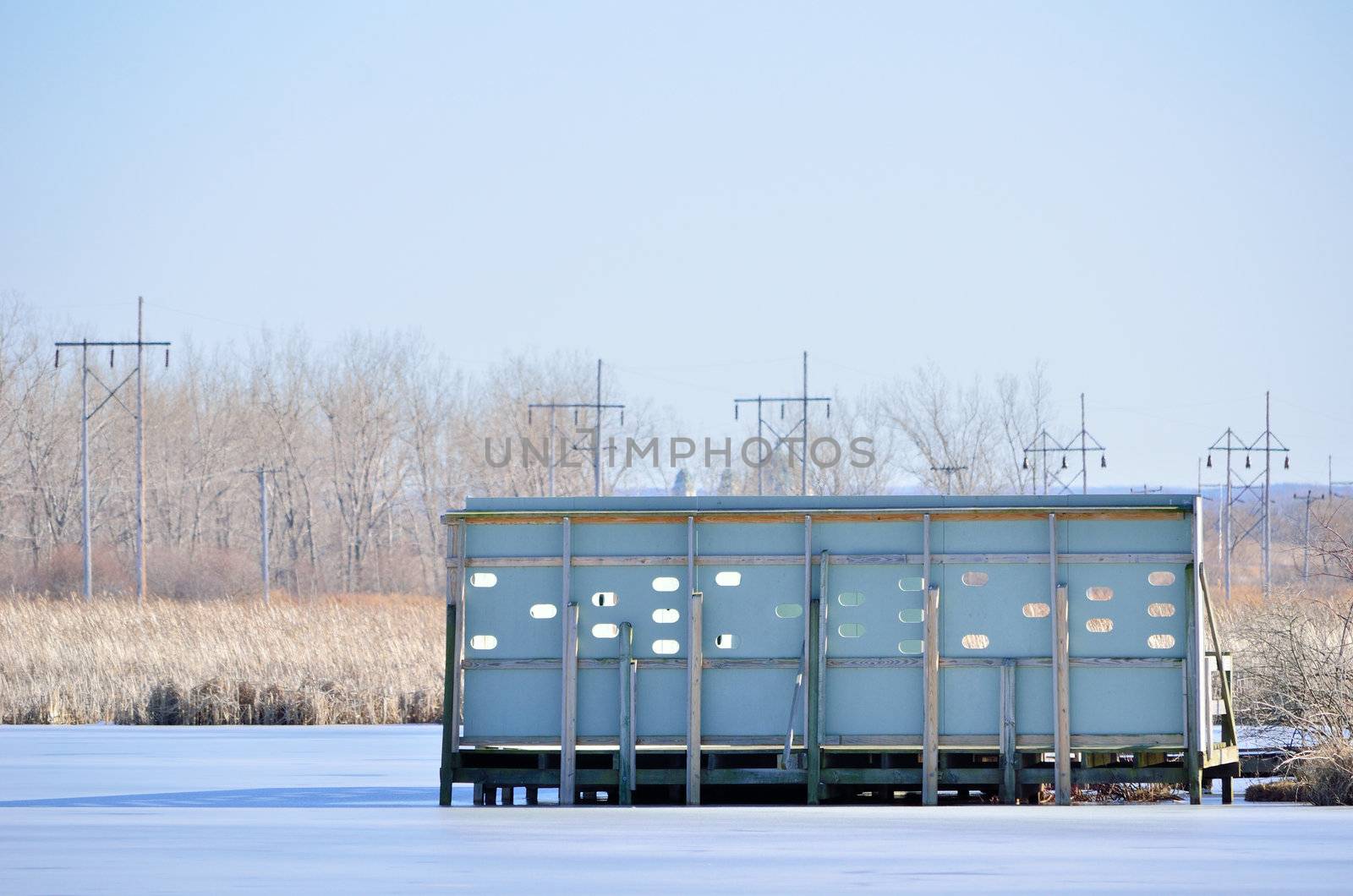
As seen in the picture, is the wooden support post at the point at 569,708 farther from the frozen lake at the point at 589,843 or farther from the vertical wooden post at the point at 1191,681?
the vertical wooden post at the point at 1191,681

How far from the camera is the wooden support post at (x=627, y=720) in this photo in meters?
15.6

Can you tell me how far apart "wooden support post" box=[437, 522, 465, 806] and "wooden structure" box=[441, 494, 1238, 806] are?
0.03 m

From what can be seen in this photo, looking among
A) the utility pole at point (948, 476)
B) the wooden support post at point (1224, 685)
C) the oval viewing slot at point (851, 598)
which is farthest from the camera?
the utility pole at point (948, 476)

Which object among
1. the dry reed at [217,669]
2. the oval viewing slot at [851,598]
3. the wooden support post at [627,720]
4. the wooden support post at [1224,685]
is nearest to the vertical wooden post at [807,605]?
the oval viewing slot at [851,598]

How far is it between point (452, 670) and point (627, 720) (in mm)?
1440

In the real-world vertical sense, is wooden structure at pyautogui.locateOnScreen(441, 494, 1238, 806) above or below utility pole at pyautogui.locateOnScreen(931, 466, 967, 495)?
below

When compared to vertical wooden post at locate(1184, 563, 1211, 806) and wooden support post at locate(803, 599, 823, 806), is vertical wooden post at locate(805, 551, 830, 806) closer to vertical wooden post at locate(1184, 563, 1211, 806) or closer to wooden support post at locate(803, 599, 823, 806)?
wooden support post at locate(803, 599, 823, 806)

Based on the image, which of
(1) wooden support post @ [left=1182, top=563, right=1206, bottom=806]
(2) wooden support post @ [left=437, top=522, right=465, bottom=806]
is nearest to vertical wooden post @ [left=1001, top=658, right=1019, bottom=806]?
(1) wooden support post @ [left=1182, top=563, right=1206, bottom=806]

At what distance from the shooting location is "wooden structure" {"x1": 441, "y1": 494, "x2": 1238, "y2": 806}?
50.7 ft

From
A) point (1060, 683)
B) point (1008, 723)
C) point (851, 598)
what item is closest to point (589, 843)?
point (851, 598)

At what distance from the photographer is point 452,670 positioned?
15.7 meters

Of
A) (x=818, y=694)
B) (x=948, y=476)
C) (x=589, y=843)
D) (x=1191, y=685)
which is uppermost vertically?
(x=948, y=476)

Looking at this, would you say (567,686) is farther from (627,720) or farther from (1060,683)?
(1060,683)

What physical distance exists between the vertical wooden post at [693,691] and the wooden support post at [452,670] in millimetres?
1840
